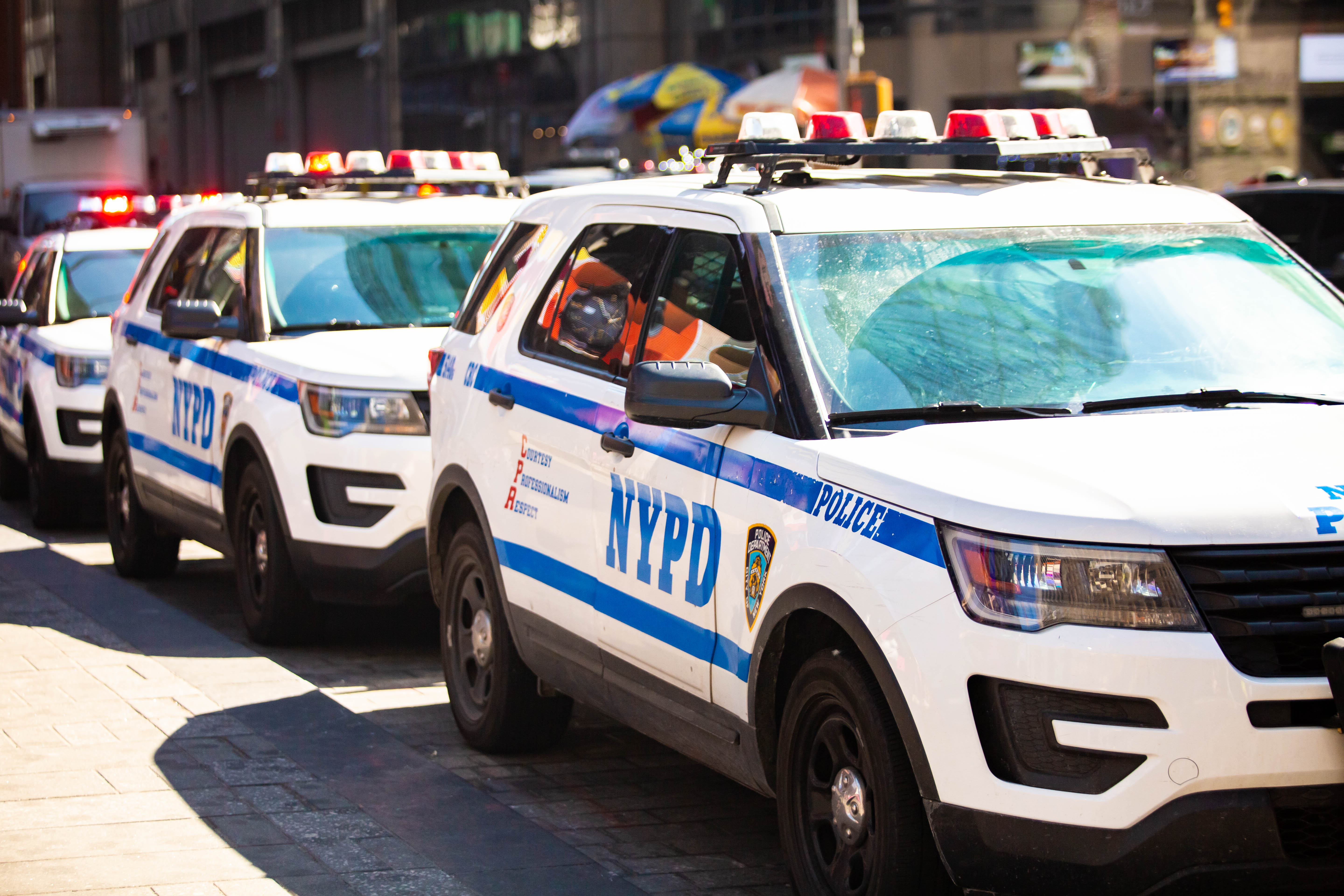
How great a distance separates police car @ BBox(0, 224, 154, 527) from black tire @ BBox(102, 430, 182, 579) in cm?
94

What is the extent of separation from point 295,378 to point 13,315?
16.5ft

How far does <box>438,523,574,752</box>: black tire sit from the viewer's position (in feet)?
20.2

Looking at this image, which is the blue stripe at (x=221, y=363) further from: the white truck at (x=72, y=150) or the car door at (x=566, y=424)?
the white truck at (x=72, y=150)

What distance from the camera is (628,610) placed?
5.19 m

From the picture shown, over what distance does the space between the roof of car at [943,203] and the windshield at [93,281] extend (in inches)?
323

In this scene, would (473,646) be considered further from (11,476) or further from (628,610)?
(11,476)

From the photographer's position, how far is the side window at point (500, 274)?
Result: 6375 mm

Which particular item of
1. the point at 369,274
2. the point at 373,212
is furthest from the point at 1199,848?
the point at 373,212

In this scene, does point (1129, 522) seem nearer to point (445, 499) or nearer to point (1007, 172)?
point (1007, 172)

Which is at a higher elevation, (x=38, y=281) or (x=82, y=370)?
(x=38, y=281)

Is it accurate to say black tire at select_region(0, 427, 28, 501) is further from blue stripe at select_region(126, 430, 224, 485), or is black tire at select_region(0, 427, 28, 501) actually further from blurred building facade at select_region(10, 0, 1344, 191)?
blurred building facade at select_region(10, 0, 1344, 191)

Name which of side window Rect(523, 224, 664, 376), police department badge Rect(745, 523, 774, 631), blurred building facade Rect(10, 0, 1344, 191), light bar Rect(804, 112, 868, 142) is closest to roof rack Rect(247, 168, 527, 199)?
side window Rect(523, 224, 664, 376)

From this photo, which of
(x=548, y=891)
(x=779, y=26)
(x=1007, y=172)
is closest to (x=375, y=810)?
(x=548, y=891)

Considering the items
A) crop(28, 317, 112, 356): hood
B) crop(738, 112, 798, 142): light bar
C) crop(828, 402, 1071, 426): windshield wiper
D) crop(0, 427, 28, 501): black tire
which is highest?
crop(738, 112, 798, 142): light bar
